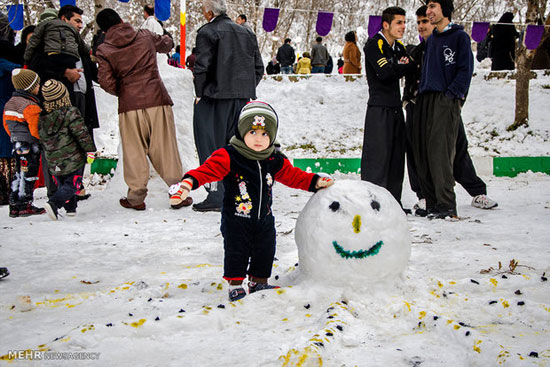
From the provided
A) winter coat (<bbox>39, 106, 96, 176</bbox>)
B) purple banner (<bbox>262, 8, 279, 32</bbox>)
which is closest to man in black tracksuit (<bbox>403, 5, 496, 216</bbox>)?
winter coat (<bbox>39, 106, 96, 176</bbox>)

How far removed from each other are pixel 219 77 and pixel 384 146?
189cm

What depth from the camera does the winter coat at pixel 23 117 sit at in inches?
207

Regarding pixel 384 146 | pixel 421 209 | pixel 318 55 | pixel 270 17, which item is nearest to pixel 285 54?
pixel 318 55

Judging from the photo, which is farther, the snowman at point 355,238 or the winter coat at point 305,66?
the winter coat at point 305,66

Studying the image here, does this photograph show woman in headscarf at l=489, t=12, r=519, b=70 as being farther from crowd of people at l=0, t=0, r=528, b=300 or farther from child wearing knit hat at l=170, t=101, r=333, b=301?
child wearing knit hat at l=170, t=101, r=333, b=301

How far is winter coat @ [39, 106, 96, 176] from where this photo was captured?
16.4 feet

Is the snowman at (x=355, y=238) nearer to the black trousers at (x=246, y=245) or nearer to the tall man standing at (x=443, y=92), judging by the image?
the black trousers at (x=246, y=245)

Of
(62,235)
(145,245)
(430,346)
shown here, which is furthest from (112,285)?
(430,346)

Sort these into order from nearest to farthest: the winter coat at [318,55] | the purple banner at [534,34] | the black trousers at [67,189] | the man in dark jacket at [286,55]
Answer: the black trousers at [67,189]
the purple banner at [534,34]
the winter coat at [318,55]
the man in dark jacket at [286,55]

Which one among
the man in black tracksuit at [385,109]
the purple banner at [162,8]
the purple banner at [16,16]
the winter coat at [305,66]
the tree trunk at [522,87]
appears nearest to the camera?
the man in black tracksuit at [385,109]

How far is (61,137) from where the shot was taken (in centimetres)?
502

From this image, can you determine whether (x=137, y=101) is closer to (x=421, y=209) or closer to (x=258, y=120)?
(x=258, y=120)

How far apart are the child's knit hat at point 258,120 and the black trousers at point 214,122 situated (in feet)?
8.28

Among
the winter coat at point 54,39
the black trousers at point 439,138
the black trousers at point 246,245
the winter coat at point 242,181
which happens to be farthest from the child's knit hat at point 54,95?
the black trousers at point 439,138
